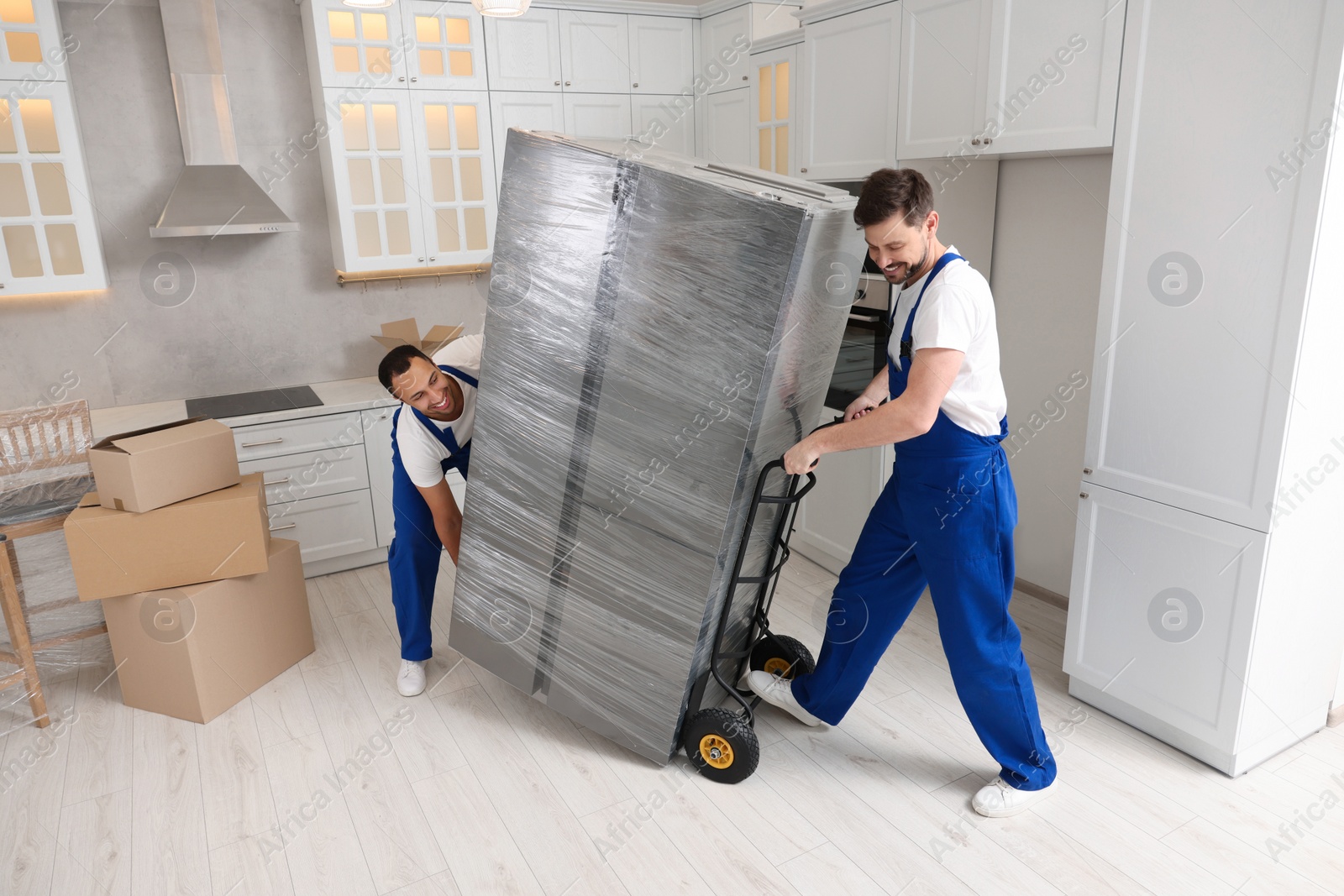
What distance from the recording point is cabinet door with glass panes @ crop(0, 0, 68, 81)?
9.50ft

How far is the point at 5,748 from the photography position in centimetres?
244

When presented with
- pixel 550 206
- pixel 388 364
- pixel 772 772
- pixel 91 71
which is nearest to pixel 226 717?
pixel 388 364

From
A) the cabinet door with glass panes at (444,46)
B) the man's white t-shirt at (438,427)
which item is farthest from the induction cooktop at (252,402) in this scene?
the cabinet door with glass panes at (444,46)

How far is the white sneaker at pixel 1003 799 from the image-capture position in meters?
2.07

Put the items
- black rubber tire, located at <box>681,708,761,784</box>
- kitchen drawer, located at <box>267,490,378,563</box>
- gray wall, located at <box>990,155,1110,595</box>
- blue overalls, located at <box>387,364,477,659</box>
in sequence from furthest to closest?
kitchen drawer, located at <box>267,490,378,563</box> → gray wall, located at <box>990,155,1110,595</box> → blue overalls, located at <box>387,364,477,659</box> → black rubber tire, located at <box>681,708,761,784</box>

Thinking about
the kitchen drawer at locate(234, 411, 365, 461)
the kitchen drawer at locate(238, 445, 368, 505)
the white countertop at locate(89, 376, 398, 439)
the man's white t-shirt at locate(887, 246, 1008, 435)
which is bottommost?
the kitchen drawer at locate(238, 445, 368, 505)

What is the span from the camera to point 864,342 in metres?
3.14

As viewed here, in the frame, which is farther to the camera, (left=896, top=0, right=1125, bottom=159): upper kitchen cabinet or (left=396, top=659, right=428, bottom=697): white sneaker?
(left=396, top=659, right=428, bottom=697): white sneaker

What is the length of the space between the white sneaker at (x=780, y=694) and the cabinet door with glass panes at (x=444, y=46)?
2.77 metres

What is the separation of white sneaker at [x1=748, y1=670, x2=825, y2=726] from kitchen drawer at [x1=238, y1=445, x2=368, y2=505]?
196 cm

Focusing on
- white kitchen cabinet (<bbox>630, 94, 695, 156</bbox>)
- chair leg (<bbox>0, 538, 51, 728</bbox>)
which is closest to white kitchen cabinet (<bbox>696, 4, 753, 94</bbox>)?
white kitchen cabinet (<bbox>630, 94, 695, 156</bbox>)

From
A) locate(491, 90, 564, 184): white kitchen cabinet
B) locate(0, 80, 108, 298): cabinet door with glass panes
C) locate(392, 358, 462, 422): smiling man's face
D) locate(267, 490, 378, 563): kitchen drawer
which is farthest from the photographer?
locate(491, 90, 564, 184): white kitchen cabinet

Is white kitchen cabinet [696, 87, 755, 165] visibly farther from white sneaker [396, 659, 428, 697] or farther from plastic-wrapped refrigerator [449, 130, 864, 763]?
white sneaker [396, 659, 428, 697]

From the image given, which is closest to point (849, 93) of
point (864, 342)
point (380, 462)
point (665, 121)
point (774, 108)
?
point (774, 108)
